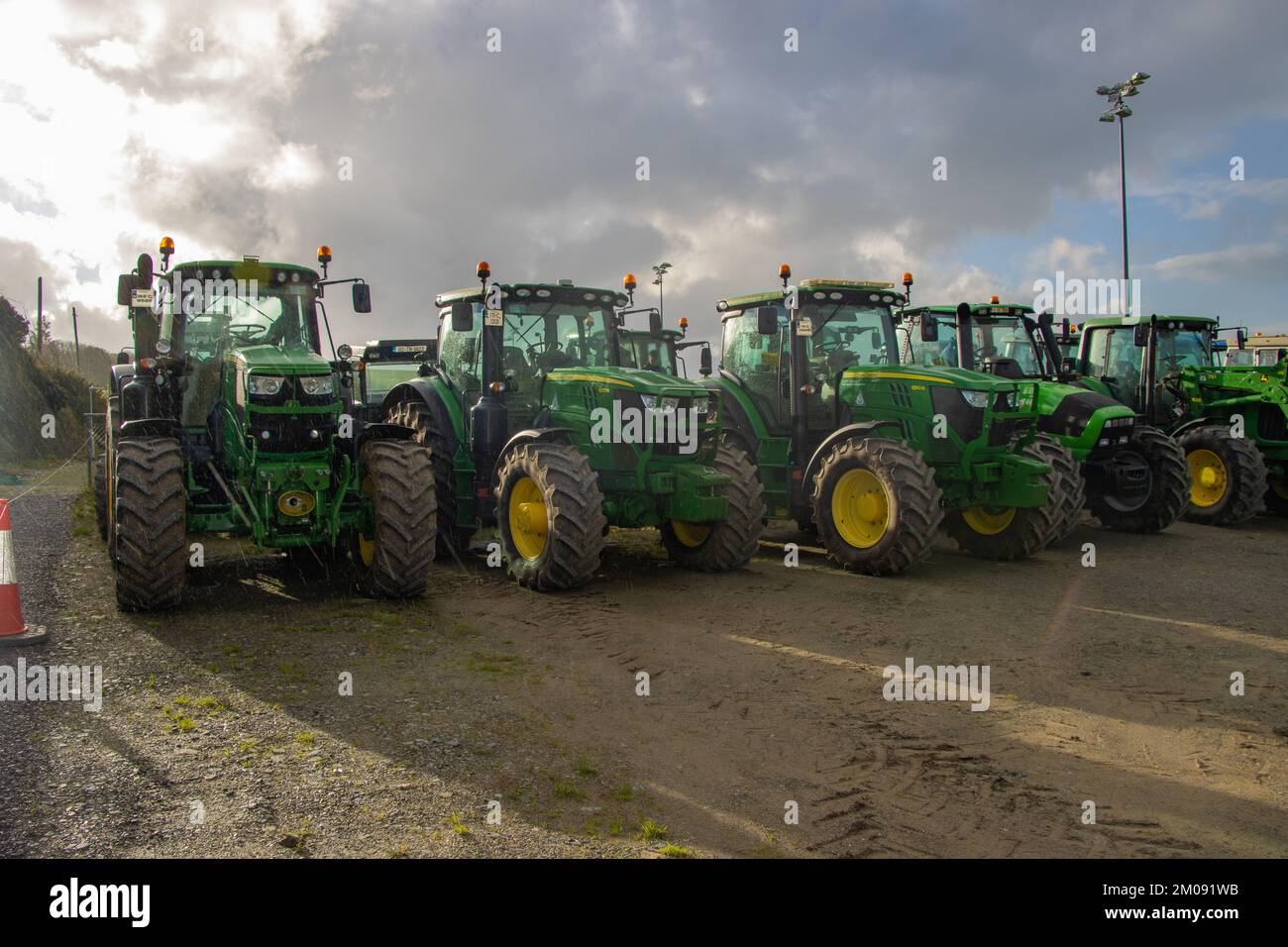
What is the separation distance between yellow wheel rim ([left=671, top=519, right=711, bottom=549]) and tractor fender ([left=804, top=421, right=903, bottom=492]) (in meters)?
1.20

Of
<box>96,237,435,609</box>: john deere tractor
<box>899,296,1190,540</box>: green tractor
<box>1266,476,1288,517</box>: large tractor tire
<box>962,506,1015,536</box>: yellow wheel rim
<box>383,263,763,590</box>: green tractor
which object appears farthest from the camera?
<box>1266,476,1288,517</box>: large tractor tire

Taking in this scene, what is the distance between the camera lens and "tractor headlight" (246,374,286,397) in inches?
287

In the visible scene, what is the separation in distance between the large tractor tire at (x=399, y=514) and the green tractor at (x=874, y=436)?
359 cm

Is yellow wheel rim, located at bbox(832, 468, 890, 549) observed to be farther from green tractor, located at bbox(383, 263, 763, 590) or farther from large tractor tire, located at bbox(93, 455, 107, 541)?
large tractor tire, located at bbox(93, 455, 107, 541)

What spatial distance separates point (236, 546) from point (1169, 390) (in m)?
11.9

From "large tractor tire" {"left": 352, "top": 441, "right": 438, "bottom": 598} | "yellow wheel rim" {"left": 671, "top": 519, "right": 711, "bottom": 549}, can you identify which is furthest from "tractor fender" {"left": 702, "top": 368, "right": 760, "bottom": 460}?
"large tractor tire" {"left": 352, "top": 441, "right": 438, "bottom": 598}

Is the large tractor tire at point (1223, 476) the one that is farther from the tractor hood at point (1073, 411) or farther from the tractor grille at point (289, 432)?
the tractor grille at point (289, 432)

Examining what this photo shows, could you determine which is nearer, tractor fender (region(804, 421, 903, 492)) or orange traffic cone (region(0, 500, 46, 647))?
orange traffic cone (region(0, 500, 46, 647))

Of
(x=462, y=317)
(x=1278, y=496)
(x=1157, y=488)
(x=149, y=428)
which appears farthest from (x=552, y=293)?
(x=1278, y=496)

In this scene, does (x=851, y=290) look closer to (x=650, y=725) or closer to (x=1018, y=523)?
(x=1018, y=523)

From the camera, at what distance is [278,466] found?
23.7ft

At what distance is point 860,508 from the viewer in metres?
8.98

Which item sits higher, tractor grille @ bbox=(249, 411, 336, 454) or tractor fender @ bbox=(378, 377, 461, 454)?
tractor fender @ bbox=(378, 377, 461, 454)
